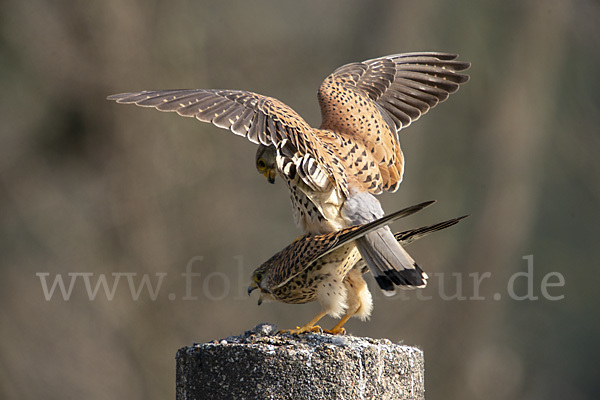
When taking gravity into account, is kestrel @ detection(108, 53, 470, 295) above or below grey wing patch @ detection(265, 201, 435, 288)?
above

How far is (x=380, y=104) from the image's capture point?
368 cm

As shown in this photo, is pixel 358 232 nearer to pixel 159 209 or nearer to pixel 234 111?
pixel 234 111

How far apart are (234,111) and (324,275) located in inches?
26.8

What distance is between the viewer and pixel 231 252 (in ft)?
23.5

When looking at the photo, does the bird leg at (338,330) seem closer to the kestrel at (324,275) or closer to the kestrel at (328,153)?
the kestrel at (324,275)

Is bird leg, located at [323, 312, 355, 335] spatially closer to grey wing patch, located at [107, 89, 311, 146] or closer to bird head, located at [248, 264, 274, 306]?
bird head, located at [248, 264, 274, 306]

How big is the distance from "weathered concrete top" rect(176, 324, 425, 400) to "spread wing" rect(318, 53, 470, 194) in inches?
35.8

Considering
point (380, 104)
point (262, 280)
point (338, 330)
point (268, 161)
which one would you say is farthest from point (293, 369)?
point (380, 104)

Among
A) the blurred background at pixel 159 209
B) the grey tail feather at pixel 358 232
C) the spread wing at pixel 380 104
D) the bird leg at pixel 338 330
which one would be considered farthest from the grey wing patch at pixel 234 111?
the blurred background at pixel 159 209

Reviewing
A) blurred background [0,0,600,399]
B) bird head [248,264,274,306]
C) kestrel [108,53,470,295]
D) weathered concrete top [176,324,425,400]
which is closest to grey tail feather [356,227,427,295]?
kestrel [108,53,470,295]

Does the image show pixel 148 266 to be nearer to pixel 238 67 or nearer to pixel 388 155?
pixel 238 67

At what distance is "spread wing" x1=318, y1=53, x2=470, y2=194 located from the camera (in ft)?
10.2

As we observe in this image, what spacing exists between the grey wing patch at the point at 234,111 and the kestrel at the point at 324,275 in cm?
40

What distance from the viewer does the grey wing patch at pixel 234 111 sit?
2676mm
